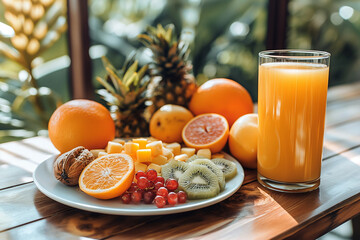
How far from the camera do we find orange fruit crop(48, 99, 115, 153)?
1.07m

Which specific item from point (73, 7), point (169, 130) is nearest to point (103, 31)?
point (73, 7)

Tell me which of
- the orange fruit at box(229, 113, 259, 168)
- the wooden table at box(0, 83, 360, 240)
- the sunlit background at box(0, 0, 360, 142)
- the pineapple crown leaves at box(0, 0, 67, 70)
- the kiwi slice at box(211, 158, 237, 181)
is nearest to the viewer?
the wooden table at box(0, 83, 360, 240)

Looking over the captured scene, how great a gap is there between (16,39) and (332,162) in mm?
1760

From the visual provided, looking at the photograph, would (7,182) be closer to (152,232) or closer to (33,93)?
(152,232)

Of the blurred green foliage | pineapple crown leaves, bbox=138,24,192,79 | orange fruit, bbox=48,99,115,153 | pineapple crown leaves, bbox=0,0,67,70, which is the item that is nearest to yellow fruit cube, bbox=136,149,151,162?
orange fruit, bbox=48,99,115,153

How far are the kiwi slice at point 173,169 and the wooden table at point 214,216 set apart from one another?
128 mm

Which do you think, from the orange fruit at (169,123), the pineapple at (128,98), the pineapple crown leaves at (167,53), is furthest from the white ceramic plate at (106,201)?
the pineapple crown leaves at (167,53)

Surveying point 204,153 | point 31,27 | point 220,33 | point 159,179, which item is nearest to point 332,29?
point 220,33

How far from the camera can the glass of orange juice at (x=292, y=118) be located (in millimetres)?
848

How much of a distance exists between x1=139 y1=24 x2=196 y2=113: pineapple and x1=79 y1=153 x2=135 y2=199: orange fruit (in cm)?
53

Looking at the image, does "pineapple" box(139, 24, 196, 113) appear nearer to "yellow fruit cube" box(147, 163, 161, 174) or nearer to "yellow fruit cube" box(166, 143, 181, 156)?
"yellow fruit cube" box(166, 143, 181, 156)

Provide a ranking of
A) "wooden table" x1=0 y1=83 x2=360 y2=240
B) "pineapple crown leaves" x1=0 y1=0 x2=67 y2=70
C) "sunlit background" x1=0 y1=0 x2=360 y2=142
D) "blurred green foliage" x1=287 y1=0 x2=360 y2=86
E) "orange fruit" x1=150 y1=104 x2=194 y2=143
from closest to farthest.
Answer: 1. "wooden table" x1=0 y1=83 x2=360 y2=240
2. "orange fruit" x1=150 y1=104 x2=194 y2=143
3. "pineapple crown leaves" x1=0 y1=0 x2=67 y2=70
4. "sunlit background" x1=0 y1=0 x2=360 y2=142
5. "blurred green foliage" x1=287 y1=0 x2=360 y2=86

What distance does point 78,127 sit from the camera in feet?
3.50

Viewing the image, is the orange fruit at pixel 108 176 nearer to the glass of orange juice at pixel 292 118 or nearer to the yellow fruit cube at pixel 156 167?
the yellow fruit cube at pixel 156 167
